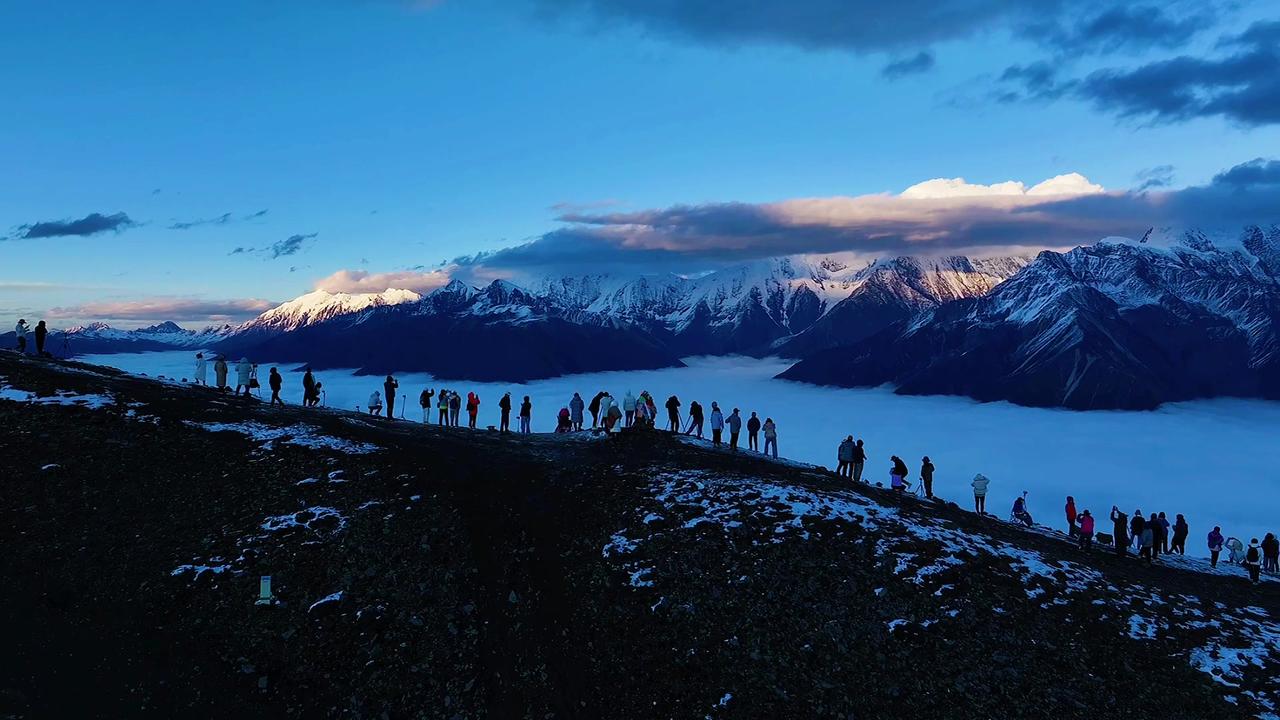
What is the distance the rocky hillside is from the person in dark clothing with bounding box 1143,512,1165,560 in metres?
2.94

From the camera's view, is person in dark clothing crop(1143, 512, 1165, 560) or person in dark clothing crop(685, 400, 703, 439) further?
person in dark clothing crop(685, 400, 703, 439)

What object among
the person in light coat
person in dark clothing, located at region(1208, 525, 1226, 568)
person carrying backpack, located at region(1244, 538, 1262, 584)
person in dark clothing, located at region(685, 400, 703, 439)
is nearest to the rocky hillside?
person carrying backpack, located at region(1244, 538, 1262, 584)

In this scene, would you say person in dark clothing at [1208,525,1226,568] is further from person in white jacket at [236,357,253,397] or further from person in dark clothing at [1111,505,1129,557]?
person in white jacket at [236,357,253,397]

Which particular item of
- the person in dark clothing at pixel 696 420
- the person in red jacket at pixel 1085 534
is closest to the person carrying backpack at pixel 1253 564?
the person in red jacket at pixel 1085 534

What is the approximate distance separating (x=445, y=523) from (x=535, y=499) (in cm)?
443

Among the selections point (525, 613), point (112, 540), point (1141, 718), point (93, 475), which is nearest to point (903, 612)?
point (1141, 718)

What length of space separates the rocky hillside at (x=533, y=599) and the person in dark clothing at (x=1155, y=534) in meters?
2.94

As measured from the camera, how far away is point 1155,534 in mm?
33938

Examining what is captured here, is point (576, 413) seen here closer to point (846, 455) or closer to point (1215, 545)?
point (846, 455)

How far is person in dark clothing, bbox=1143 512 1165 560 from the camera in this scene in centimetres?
3366

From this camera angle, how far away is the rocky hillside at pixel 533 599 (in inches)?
739

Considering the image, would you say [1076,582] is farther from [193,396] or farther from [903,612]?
[193,396]

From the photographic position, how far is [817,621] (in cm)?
2172

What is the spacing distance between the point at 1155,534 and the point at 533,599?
3185 centimetres
